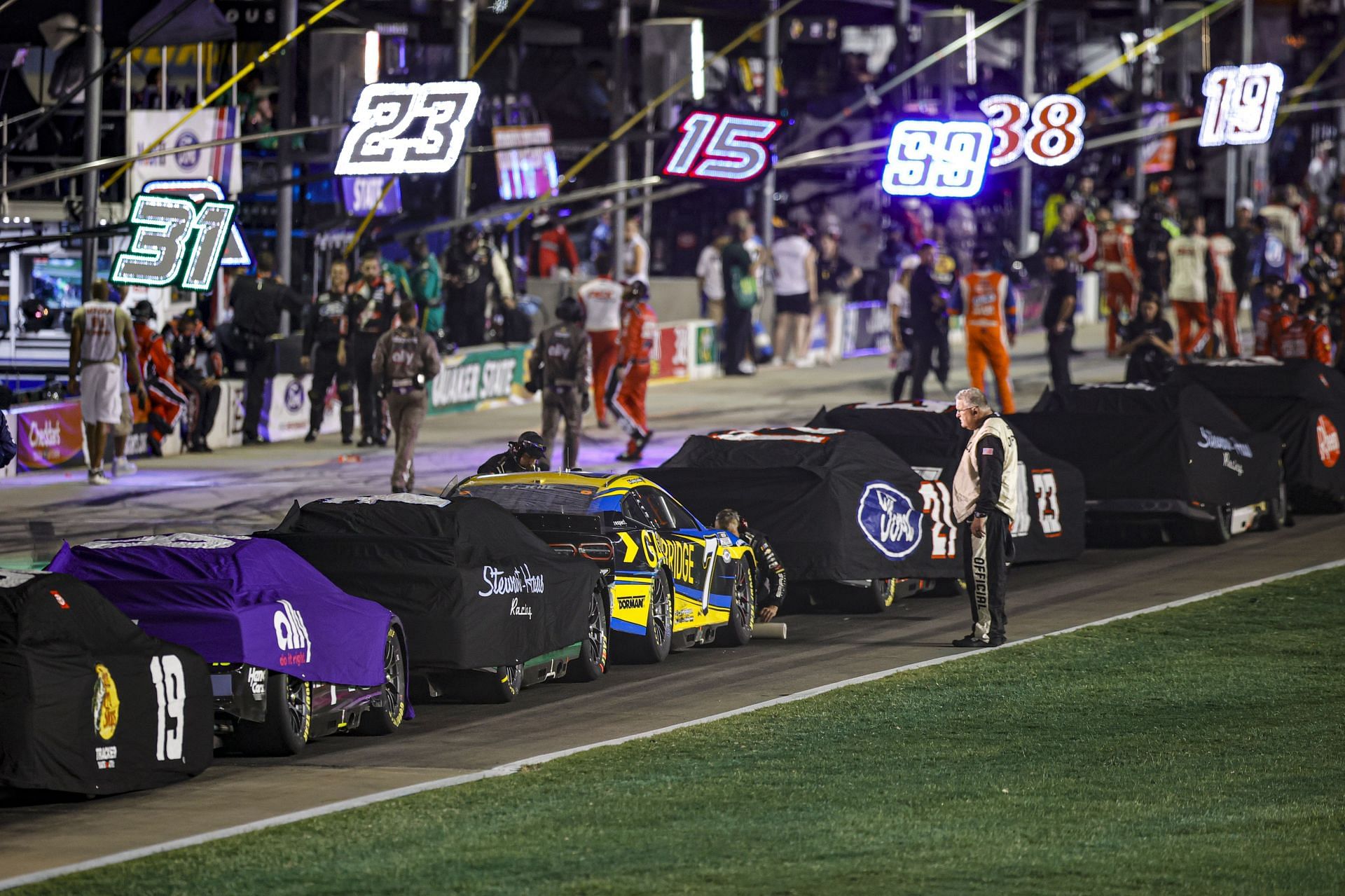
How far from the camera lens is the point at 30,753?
10.1 meters

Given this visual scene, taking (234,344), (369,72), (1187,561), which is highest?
(369,72)

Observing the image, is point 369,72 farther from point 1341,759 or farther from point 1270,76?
point 1341,759

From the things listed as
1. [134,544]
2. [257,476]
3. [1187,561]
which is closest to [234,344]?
[257,476]

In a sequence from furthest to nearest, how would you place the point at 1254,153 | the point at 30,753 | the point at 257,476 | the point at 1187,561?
the point at 1254,153 < the point at 257,476 < the point at 1187,561 < the point at 30,753

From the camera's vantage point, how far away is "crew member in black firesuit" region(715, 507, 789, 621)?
16.7 meters

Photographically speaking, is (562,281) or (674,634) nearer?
(674,634)

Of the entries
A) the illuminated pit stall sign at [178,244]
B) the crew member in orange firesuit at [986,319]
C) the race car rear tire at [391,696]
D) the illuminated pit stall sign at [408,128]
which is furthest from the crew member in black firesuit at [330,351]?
the race car rear tire at [391,696]

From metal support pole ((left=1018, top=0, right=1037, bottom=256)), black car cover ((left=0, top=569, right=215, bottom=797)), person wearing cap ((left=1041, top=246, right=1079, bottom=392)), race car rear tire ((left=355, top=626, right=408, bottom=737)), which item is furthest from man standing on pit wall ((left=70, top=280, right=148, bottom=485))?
metal support pole ((left=1018, top=0, right=1037, bottom=256))

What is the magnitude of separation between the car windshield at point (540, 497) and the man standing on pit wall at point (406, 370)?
645cm

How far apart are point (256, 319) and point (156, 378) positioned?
169 centimetres

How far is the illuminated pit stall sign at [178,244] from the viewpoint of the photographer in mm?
21531

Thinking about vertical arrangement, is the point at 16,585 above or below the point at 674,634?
above

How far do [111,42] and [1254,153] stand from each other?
35.1 m

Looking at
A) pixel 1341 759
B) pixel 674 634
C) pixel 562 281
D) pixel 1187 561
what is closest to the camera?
pixel 1341 759
